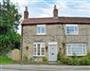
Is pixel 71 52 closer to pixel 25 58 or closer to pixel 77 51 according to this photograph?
pixel 77 51

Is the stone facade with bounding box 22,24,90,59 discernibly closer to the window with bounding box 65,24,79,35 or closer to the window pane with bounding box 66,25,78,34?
the window with bounding box 65,24,79,35

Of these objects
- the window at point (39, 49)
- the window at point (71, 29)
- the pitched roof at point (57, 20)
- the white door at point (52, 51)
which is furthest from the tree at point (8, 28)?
the window at point (71, 29)

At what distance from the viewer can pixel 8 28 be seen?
205 feet

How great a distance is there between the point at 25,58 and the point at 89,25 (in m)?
9.93

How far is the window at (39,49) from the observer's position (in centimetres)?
4938

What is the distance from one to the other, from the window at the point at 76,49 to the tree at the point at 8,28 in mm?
13058

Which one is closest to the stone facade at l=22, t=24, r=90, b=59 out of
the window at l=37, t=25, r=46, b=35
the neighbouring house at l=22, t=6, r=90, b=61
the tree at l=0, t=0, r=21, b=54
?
the neighbouring house at l=22, t=6, r=90, b=61

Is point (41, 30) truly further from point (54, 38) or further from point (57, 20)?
point (57, 20)

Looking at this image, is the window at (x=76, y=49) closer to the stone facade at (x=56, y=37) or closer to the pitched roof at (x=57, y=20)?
the stone facade at (x=56, y=37)

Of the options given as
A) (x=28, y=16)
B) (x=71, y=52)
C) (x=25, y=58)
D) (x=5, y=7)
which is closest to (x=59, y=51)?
(x=71, y=52)

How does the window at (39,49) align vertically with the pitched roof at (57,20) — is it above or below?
below

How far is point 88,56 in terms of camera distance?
153 feet

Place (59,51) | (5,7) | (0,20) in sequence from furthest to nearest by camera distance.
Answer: (5,7)
(0,20)
(59,51)

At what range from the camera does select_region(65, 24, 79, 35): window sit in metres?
49.7
